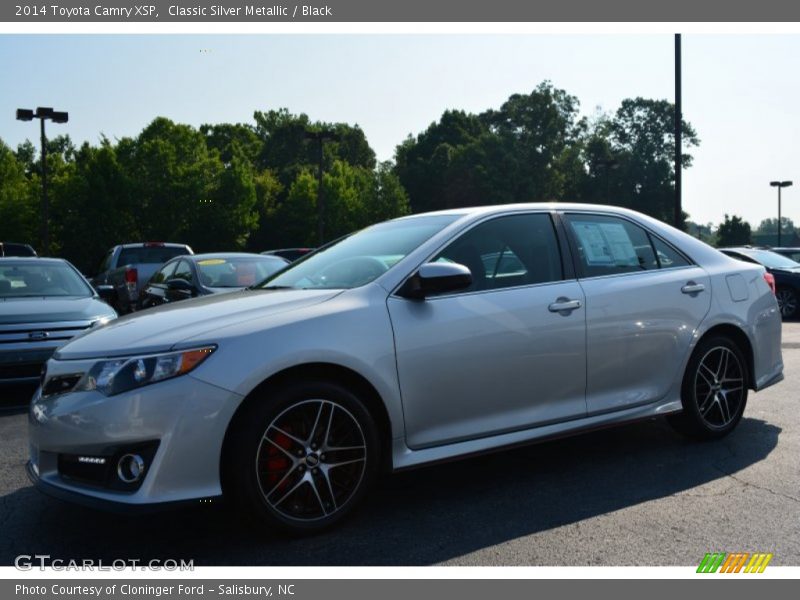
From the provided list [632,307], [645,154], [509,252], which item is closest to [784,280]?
[632,307]

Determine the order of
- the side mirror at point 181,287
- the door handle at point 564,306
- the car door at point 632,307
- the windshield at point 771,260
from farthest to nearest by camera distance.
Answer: the windshield at point 771,260, the side mirror at point 181,287, the car door at point 632,307, the door handle at point 564,306

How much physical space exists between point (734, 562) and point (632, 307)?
1.83m

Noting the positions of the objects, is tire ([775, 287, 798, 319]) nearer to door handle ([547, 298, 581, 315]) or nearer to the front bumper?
door handle ([547, 298, 581, 315])

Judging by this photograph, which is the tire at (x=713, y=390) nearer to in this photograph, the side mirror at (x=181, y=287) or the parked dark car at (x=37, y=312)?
the parked dark car at (x=37, y=312)

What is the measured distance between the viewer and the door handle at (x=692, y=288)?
5.24 metres

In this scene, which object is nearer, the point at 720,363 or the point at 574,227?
the point at 574,227

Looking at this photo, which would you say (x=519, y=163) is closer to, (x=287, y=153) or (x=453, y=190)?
(x=453, y=190)

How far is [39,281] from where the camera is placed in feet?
29.2

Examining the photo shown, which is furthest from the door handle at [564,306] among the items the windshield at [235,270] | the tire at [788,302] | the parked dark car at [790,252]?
the parked dark car at [790,252]

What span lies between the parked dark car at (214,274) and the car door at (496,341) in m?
5.26

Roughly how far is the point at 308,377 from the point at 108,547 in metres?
1.20

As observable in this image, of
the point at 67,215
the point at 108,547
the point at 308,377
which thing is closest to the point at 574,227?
the point at 308,377

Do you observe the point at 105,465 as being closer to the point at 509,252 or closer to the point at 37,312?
the point at 509,252

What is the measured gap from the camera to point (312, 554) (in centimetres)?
356
